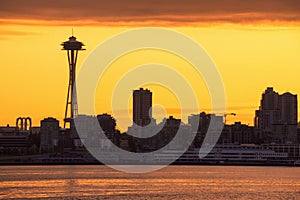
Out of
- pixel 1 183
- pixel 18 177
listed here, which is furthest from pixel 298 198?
pixel 18 177

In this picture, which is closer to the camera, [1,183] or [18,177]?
[1,183]

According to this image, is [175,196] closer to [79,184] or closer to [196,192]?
[196,192]

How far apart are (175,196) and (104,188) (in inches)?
461

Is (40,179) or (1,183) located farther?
(40,179)

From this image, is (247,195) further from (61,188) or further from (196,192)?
(61,188)

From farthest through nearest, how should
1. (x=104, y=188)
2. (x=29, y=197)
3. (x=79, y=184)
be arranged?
(x=79, y=184) → (x=104, y=188) → (x=29, y=197)

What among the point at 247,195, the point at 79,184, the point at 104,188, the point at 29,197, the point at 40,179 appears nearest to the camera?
the point at 29,197

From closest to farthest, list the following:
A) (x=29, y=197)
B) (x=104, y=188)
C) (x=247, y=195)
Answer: (x=29, y=197) → (x=247, y=195) → (x=104, y=188)

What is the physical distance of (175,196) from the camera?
10300 cm

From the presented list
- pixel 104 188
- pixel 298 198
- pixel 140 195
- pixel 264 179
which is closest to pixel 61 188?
pixel 104 188

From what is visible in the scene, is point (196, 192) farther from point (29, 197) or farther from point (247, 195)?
point (29, 197)

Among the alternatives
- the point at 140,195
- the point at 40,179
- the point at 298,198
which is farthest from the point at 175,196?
the point at 40,179

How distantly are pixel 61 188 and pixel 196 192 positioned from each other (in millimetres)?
11810

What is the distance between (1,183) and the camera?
4796 inches
